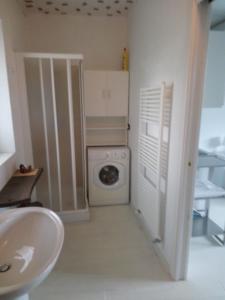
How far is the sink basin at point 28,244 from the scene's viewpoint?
0.97 meters

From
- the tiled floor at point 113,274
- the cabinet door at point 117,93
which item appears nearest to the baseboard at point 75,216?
the tiled floor at point 113,274

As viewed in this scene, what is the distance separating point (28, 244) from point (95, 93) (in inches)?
88.4

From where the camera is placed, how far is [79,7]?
2.82m

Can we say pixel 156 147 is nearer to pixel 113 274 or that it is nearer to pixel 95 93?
pixel 113 274

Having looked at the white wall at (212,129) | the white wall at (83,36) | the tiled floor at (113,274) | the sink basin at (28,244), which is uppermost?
the white wall at (83,36)

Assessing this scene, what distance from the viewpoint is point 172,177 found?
1809mm

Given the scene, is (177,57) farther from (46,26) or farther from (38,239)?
(46,26)

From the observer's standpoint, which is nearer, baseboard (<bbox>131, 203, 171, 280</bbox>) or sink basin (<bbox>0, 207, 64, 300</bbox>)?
sink basin (<bbox>0, 207, 64, 300</bbox>)

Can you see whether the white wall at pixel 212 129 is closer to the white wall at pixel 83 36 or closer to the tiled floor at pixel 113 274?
the white wall at pixel 83 36

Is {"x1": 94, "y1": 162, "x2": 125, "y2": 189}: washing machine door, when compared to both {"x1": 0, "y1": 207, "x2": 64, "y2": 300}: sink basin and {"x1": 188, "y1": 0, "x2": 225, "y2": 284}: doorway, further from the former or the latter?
{"x1": 0, "y1": 207, "x2": 64, "y2": 300}: sink basin

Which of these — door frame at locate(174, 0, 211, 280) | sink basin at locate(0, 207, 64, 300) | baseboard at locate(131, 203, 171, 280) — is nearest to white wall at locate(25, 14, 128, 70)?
door frame at locate(174, 0, 211, 280)

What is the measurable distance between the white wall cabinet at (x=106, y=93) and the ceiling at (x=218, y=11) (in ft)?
4.12

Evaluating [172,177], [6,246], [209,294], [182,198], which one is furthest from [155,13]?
[209,294]

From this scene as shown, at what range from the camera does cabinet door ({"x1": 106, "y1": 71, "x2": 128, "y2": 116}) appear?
300cm
